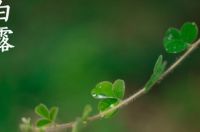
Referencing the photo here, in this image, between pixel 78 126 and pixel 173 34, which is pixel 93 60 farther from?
pixel 78 126

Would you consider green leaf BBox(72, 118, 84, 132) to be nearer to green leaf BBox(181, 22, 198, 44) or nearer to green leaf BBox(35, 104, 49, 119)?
green leaf BBox(35, 104, 49, 119)

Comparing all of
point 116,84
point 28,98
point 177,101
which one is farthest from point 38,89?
point 116,84

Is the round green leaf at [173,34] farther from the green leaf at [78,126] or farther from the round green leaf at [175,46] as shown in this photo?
the green leaf at [78,126]

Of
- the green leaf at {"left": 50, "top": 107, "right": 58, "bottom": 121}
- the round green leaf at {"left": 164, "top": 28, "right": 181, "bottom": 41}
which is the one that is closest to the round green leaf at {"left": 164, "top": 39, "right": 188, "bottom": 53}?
the round green leaf at {"left": 164, "top": 28, "right": 181, "bottom": 41}

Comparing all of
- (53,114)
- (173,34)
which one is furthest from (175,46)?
(53,114)

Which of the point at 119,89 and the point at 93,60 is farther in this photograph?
the point at 93,60

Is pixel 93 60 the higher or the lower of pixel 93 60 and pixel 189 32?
the higher

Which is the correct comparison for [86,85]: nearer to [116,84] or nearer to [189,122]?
[189,122]
